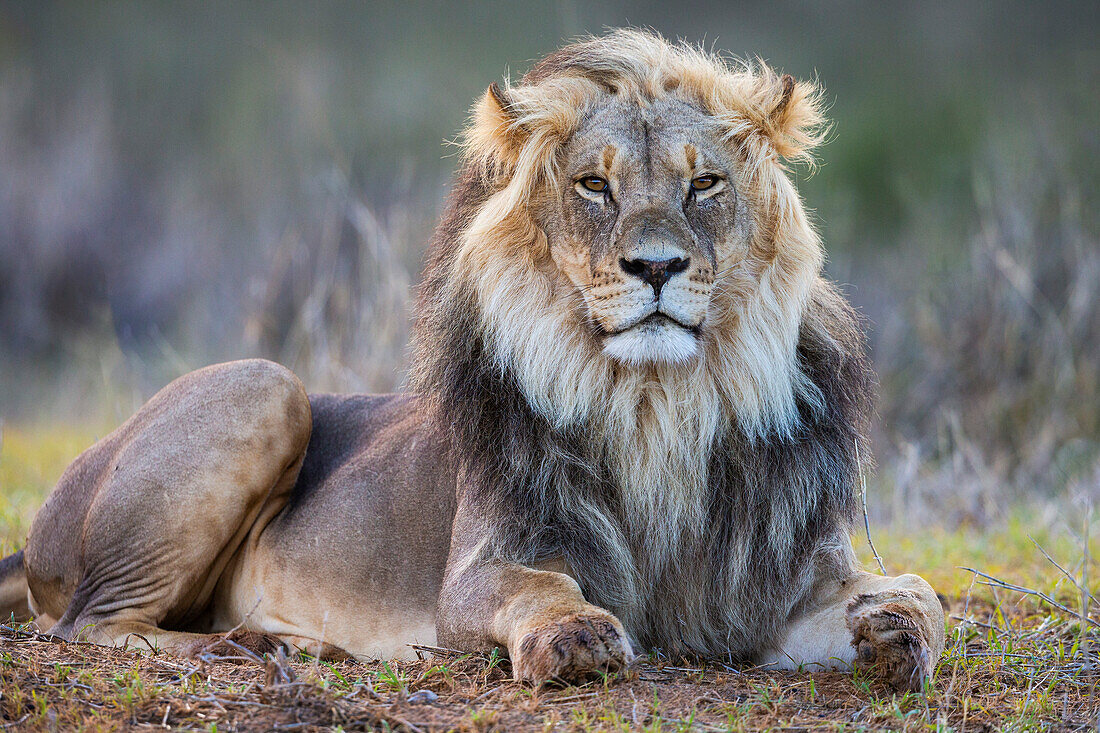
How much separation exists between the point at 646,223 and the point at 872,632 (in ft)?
4.03

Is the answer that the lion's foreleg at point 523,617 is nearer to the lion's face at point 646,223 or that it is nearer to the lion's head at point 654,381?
the lion's head at point 654,381

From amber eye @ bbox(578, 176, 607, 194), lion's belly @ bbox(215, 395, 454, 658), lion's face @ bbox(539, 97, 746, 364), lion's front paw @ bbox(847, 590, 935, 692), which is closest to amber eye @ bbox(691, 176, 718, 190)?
lion's face @ bbox(539, 97, 746, 364)

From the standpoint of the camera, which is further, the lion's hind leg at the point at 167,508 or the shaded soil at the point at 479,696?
the lion's hind leg at the point at 167,508

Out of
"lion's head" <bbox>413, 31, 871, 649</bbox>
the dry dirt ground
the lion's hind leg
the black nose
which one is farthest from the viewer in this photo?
the lion's hind leg

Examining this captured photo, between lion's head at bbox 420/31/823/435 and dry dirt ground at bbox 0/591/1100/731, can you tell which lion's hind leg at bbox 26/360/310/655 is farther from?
lion's head at bbox 420/31/823/435

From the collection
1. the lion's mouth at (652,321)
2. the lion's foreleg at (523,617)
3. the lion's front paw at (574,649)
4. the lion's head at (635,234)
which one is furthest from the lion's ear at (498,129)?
the lion's front paw at (574,649)

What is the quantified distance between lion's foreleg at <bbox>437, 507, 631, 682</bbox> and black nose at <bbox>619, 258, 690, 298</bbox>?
0.82 m

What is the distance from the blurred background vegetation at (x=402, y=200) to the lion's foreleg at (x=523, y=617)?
231cm

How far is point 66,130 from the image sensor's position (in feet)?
47.2

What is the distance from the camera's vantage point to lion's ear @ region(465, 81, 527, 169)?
3514 millimetres

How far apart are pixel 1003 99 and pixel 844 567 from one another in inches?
557

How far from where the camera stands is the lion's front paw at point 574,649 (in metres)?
2.88

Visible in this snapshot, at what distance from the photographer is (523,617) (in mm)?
3047

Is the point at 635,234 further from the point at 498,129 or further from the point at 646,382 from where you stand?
the point at 498,129
